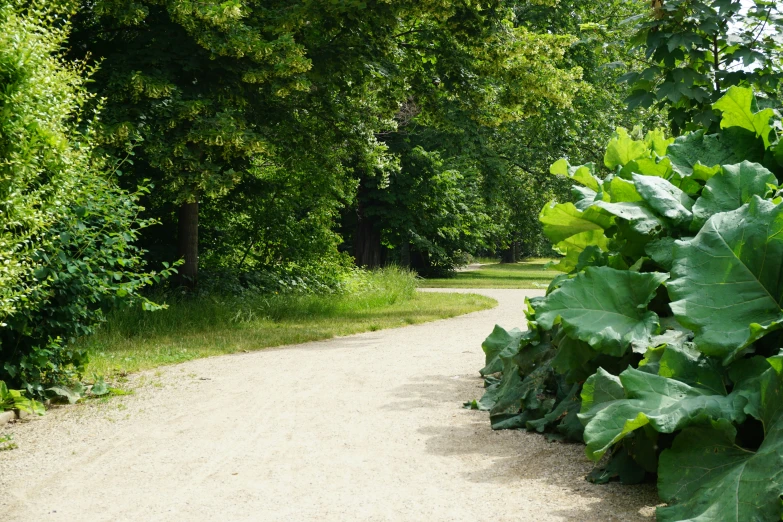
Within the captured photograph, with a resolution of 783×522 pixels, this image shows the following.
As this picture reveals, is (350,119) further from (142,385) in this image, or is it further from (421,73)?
(142,385)

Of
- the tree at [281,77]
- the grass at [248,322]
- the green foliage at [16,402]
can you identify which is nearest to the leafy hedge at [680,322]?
the green foliage at [16,402]

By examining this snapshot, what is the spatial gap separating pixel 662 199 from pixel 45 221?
374 centimetres

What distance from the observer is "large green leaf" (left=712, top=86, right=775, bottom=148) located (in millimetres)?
4316

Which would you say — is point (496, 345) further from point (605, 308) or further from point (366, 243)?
point (366, 243)

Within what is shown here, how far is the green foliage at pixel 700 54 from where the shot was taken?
571 centimetres

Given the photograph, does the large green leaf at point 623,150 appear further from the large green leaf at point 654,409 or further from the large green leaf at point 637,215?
the large green leaf at point 654,409

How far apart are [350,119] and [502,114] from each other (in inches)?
109

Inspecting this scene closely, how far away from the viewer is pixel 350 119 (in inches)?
529

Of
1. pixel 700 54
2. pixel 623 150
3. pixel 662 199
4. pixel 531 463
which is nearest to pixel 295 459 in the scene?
pixel 531 463

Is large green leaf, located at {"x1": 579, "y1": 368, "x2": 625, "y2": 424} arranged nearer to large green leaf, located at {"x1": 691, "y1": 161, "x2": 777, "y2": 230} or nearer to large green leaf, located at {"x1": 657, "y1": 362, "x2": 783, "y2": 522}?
large green leaf, located at {"x1": 657, "y1": 362, "x2": 783, "y2": 522}

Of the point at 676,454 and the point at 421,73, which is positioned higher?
the point at 421,73

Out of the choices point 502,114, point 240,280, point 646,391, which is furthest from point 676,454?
point 240,280

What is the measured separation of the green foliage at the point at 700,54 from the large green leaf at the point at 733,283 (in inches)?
→ 102

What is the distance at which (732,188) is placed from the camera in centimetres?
382
